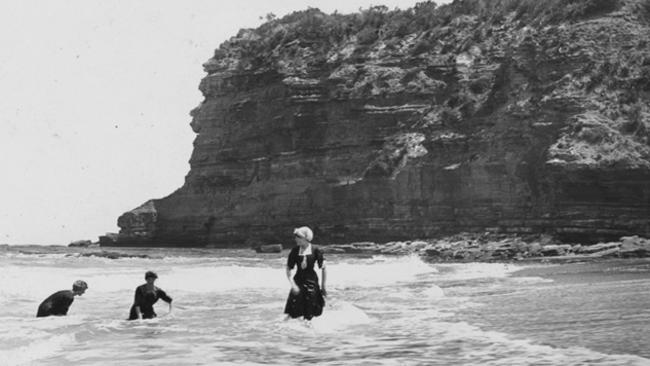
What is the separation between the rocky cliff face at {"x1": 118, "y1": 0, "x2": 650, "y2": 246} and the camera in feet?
165

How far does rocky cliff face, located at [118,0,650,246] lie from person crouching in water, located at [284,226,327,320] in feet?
121

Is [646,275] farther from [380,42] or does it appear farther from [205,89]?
[205,89]

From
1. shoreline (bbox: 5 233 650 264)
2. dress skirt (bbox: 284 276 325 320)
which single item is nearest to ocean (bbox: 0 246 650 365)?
dress skirt (bbox: 284 276 325 320)

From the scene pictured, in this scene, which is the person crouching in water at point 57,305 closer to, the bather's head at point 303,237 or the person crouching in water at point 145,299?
the person crouching in water at point 145,299

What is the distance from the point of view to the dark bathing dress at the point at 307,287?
12719 millimetres

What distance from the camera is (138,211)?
80.6 metres

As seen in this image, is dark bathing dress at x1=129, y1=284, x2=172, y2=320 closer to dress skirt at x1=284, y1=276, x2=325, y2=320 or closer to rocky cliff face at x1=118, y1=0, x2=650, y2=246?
dress skirt at x1=284, y1=276, x2=325, y2=320

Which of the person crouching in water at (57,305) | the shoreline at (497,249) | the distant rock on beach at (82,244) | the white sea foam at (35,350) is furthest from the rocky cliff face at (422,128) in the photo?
the white sea foam at (35,350)

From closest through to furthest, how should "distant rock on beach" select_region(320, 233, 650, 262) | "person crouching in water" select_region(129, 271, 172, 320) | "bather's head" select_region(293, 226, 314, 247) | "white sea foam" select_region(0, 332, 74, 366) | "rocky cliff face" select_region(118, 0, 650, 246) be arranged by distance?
"white sea foam" select_region(0, 332, 74, 366) → "bather's head" select_region(293, 226, 314, 247) → "person crouching in water" select_region(129, 271, 172, 320) → "distant rock on beach" select_region(320, 233, 650, 262) → "rocky cliff face" select_region(118, 0, 650, 246)

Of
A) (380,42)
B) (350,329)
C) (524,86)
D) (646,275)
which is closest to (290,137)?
(380,42)

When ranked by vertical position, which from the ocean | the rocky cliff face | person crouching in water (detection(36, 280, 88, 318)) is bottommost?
the ocean

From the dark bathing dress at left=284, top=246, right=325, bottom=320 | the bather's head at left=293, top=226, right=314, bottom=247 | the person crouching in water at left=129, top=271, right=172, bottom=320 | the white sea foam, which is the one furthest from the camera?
the person crouching in water at left=129, top=271, right=172, bottom=320

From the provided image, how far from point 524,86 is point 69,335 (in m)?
47.5

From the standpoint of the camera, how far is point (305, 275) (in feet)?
41.6
